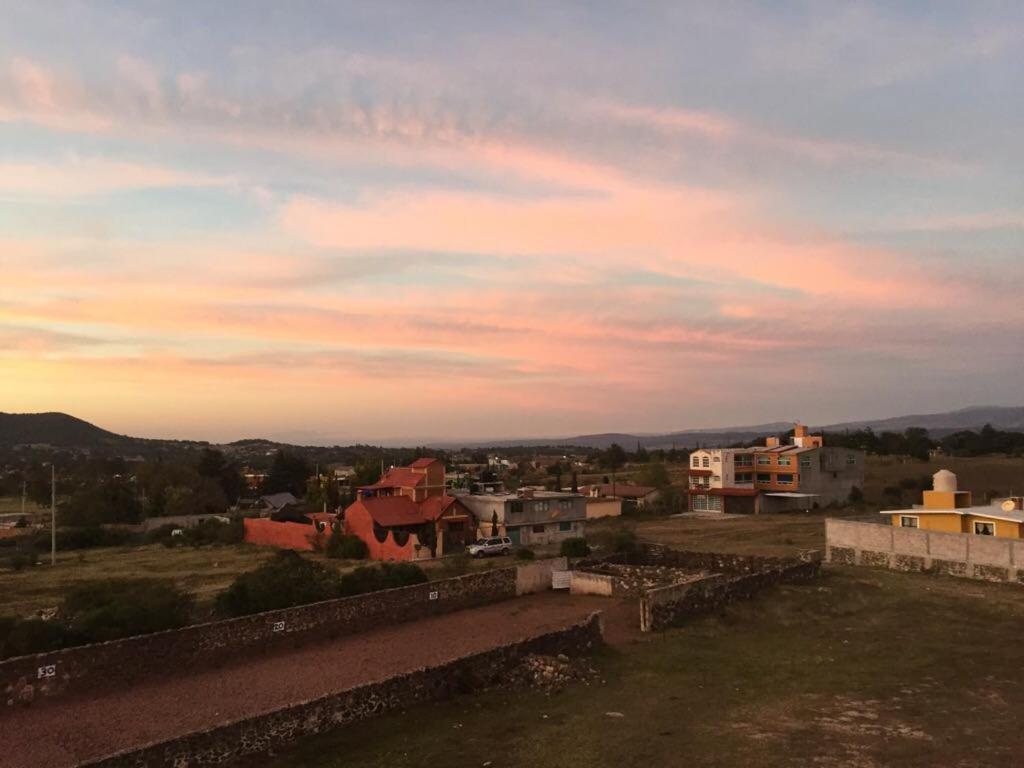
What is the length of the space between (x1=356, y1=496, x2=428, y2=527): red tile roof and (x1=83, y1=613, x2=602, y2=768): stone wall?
25888 mm

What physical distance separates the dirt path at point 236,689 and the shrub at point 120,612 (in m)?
4.26

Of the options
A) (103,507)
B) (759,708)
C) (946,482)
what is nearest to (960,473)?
(946,482)

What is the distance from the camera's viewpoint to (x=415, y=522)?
45.1 m

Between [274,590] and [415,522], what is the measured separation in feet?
63.1

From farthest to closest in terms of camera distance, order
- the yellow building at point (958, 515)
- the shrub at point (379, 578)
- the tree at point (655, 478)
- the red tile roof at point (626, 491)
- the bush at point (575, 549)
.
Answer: the tree at point (655, 478) < the red tile roof at point (626, 491) < the bush at point (575, 549) < the yellow building at point (958, 515) < the shrub at point (379, 578)

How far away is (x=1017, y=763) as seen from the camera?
12469 millimetres

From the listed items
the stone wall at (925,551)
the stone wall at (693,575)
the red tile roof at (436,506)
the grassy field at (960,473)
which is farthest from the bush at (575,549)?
the grassy field at (960,473)

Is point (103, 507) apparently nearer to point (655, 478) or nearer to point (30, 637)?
point (30, 637)

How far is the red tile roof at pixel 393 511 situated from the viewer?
44250 millimetres

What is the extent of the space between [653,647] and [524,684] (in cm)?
487

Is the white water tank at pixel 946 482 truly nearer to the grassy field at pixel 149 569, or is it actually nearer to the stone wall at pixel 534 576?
the stone wall at pixel 534 576

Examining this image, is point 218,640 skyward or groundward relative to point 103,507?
skyward

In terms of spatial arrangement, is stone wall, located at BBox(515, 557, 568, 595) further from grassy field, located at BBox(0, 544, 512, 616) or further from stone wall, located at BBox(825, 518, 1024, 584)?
stone wall, located at BBox(825, 518, 1024, 584)

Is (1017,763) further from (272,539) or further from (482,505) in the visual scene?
(272,539)
